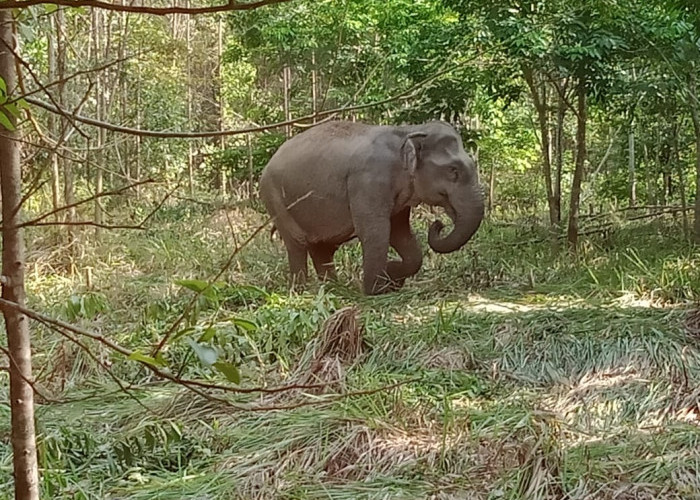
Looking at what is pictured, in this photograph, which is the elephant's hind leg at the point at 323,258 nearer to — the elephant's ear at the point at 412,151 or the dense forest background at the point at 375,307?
the dense forest background at the point at 375,307

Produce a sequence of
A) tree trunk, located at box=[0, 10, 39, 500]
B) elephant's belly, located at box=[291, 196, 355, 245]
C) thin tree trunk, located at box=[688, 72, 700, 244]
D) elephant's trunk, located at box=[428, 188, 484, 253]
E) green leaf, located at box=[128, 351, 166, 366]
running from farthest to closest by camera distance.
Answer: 1. thin tree trunk, located at box=[688, 72, 700, 244]
2. elephant's belly, located at box=[291, 196, 355, 245]
3. elephant's trunk, located at box=[428, 188, 484, 253]
4. tree trunk, located at box=[0, 10, 39, 500]
5. green leaf, located at box=[128, 351, 166, 366]

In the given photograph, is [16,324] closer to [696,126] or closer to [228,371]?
[228,371]

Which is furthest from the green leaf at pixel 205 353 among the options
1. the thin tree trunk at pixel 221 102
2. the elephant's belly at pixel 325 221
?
the thin tree trunk at pixel 221 102

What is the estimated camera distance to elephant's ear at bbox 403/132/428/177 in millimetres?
5824

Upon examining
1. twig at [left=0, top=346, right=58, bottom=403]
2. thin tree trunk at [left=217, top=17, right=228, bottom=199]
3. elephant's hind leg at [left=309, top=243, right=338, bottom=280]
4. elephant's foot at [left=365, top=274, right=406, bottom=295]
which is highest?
thin tree trunk at [left=217, top=17, right=228, bottom=199]

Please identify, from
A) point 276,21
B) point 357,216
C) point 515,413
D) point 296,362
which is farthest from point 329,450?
point 276,21

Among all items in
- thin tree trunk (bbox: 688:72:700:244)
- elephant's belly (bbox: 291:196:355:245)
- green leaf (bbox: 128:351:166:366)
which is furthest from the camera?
thin tree trunk (bbox: 688:72:700:244)

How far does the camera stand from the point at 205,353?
3.32 ft

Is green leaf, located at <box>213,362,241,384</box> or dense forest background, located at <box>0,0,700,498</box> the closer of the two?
green leaf, located at <box>213,362,241,384</box>

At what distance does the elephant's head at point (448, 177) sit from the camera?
5.78 meters

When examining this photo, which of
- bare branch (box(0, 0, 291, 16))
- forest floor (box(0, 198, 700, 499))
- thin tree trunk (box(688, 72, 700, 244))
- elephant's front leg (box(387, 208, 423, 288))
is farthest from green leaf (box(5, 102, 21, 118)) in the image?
thin tree trunk (box(688, 72, 700, 244))

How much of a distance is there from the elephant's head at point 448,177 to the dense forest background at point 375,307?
464 mm

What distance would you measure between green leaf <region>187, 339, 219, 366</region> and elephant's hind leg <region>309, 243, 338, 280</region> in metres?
5.45

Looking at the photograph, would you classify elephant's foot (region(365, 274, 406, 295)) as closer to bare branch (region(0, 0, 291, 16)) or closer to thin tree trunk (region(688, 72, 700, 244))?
thin tree trunk (region(688, 72, 700, 244))
